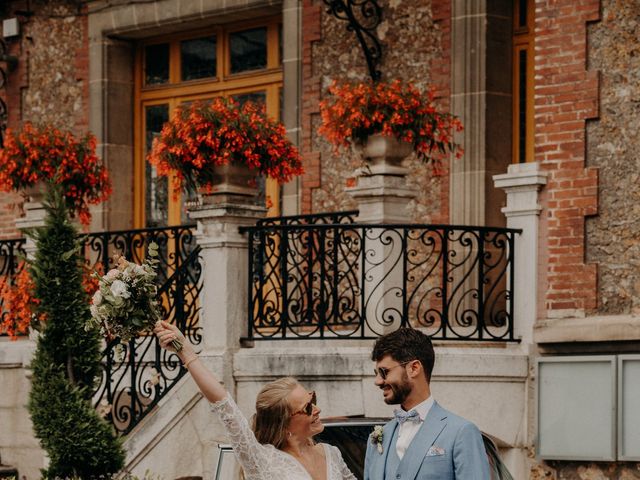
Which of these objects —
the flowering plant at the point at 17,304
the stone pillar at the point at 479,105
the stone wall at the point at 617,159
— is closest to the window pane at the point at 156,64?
the flowering plant at the point at 17,304

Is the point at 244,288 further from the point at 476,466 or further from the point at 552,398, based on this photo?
the point at 476,466

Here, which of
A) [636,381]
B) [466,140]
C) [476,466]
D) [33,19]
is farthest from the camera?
[33,19]

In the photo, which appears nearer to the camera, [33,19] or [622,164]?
[622,164]

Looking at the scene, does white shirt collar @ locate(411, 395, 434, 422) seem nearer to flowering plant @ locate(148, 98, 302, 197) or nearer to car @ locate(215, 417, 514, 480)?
car @ locate(215, 417, 514, 480)

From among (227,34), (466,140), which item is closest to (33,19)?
(227,34)

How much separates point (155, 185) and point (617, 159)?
6948 millimetres

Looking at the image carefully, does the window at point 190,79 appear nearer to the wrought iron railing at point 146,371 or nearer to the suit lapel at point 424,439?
the wrought iron railing at point 146,371

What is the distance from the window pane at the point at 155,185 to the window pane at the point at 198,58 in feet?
1.69

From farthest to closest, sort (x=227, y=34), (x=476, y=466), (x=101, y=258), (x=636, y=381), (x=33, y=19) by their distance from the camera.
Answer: (x=33, y=19) → (x=227, y=34) → (x=101, y=258) → (x=636, y=381) → (x=476, y=466)

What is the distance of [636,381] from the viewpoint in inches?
430

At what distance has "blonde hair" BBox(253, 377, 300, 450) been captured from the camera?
6.20 m

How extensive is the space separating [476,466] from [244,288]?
6486 millimetres

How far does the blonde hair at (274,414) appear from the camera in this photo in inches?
244

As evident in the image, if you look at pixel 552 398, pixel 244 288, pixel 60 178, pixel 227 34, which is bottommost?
pixel 552 398
